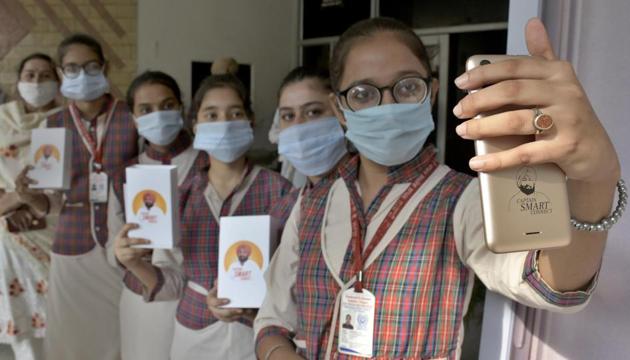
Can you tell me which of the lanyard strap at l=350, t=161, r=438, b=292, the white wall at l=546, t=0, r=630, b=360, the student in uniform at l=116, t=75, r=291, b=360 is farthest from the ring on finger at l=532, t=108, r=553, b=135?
the student in uniform at l=116, t=75, r=291, b=360

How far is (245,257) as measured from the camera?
160 cm

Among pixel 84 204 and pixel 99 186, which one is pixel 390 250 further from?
pixel 84 204

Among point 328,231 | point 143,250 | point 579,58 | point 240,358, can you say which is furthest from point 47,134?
point 579,58

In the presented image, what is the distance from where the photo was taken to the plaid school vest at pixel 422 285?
3.39ft

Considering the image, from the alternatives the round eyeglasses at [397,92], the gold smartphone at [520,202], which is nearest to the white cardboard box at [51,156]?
the round eyeglasses at [397,92]

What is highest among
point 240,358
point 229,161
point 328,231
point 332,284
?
point 229,161

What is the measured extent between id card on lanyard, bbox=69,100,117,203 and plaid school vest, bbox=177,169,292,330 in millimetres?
847

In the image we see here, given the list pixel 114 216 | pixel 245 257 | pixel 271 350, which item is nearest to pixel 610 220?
pixel 271 350

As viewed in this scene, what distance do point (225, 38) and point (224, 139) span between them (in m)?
3.07

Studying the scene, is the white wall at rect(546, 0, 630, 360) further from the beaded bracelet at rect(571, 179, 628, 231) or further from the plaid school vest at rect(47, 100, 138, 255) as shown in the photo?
the plaid school vest at rect(47, 100, 138, 255)

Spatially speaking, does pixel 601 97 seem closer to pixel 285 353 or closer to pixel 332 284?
pixel 332 284

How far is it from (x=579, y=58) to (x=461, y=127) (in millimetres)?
540

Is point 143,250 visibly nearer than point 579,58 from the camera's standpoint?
No

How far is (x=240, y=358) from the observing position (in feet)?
6.03
